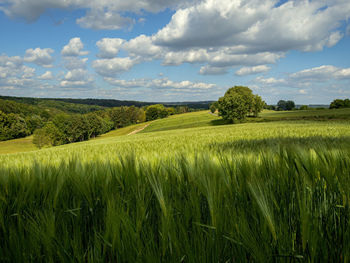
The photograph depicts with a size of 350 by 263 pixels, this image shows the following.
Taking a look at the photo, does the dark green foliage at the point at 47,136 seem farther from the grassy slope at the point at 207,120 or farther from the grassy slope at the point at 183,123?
the grassy slope at the point at 183,123

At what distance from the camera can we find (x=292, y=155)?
1.14m

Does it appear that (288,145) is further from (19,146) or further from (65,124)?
(19,146)

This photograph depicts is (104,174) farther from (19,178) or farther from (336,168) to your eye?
(336,168)

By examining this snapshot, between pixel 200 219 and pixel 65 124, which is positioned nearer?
pixel 200 219

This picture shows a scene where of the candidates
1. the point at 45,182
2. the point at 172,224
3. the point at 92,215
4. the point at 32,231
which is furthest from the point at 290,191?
the point at 45,182

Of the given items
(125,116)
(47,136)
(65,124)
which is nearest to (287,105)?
(125,116)

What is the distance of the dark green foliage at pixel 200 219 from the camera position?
67 cm

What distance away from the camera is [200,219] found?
2.58 ft

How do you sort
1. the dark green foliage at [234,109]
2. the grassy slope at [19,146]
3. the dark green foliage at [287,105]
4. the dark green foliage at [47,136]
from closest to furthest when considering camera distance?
1. the dark green foliage at [234,109]
2. the grassy slope at [19,146]
3. the dark green foliage at [47,136]
4. the dark green foliage at [287,105]

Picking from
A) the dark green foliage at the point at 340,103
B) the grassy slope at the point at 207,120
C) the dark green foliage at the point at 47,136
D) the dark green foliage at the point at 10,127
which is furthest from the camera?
the dark green foliage at the point at 10,127

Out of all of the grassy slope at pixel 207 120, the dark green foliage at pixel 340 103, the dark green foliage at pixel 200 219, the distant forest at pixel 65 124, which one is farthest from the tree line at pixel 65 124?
the dark green foliage at pixel 340 103

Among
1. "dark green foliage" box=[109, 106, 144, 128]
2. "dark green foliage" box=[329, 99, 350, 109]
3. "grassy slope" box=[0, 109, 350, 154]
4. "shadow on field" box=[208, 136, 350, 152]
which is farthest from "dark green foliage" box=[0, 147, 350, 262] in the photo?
"dark green foliage" box=[109, 106, 144, 128]

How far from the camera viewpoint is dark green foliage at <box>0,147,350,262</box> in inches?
26.4

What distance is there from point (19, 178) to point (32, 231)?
0.67 meters
